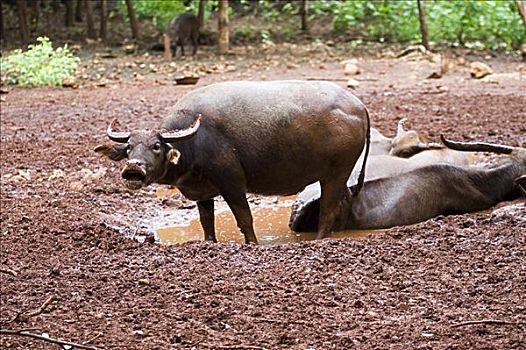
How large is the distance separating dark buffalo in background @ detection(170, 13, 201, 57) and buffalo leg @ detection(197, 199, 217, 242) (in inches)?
636

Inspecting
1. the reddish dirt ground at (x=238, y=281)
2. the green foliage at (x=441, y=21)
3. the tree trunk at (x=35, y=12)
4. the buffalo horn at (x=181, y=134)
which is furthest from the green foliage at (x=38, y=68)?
the buffalo horn at (x=181, y=134)

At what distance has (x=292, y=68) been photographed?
66.9 ft

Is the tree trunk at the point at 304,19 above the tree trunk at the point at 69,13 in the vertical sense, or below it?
above

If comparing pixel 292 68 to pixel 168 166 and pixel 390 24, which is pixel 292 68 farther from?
pixel 168 166

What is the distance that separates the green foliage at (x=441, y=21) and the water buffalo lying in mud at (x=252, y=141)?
14944 millimetres

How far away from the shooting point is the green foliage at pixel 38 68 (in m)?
Answer: 18.9

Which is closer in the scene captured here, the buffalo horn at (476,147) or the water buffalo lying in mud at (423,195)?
the water buffalo lying in mud at (423,195)

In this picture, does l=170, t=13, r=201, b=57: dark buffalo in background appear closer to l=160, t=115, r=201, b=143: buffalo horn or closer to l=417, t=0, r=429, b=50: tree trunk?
l=417, t=0, r=429, b=50: tree trunk

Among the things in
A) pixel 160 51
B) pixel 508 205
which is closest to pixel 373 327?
pixel 508 205

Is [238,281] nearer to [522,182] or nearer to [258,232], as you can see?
[258,232]

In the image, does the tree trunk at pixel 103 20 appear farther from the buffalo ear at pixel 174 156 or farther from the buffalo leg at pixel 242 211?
the buffalo ear at pixel 174 156

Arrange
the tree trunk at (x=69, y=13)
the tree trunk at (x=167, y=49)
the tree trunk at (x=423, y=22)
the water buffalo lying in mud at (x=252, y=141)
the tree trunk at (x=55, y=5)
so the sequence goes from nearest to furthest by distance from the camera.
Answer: the water buffalo lying in mud at (x=252, y=141)
the tree trunk at (x=423, y=22)
the tree trunk at (x=167, y=49)
the tree trunk at (x=69, y=13)
the tree trunk at (x=55, y=5)

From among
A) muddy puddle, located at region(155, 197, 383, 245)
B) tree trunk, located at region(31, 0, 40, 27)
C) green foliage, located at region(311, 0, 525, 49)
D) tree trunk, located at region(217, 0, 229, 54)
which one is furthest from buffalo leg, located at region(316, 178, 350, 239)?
tree trunk, located at region(31, 0, 40, 27)

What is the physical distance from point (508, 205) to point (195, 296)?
12.8 feet
